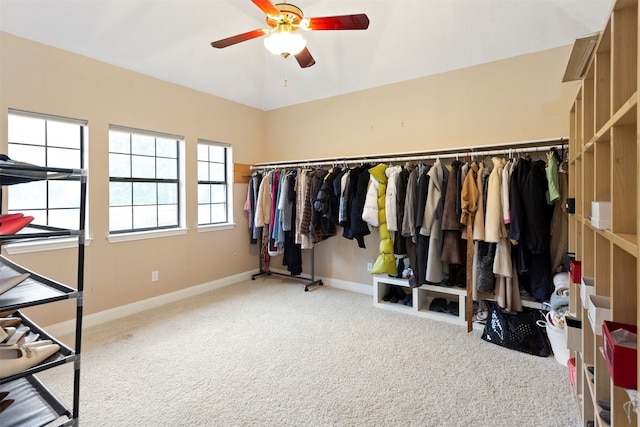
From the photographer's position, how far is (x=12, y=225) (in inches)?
48.7

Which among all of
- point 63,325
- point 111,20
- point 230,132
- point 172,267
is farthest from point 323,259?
point 111,20

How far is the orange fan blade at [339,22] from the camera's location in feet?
7.04

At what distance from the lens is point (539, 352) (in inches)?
102

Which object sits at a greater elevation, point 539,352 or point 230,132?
point 230,132

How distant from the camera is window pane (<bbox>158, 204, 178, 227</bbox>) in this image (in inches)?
157

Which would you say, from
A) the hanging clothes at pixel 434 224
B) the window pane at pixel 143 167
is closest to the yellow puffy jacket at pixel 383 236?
the hanging clothes at pixel 434 224

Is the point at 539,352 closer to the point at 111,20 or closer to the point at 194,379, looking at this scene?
the point at 194,379

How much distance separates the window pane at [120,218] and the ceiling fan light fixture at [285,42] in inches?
101

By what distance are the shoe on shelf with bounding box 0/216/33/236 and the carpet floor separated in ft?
4.22

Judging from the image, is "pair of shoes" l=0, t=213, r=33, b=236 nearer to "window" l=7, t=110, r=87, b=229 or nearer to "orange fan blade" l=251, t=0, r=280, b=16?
"orange fan blade" l=251, t=0, r=280, b=16

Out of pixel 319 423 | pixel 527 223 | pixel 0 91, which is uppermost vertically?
pixel 0 91

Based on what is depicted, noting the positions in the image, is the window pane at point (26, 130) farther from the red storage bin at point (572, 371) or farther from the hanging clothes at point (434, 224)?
the red storage bin at point (572, 371)

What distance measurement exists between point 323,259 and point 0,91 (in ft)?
12.3

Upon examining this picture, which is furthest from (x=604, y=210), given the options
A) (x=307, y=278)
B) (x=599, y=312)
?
(x=307, y=278)
